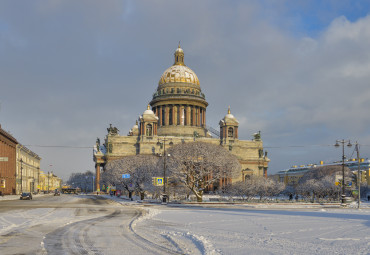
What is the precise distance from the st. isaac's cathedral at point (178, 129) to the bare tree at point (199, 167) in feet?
160

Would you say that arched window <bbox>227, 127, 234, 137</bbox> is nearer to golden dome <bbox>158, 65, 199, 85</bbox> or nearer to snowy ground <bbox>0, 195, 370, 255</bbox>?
golden dome <bbox>158, 65, 199, 85</bbox>

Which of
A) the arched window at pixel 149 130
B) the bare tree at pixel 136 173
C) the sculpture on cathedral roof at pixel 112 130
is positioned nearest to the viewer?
the bare tree at pixel 136 173

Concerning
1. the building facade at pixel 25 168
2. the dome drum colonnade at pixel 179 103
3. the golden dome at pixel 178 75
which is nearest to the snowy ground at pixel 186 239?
the building facade at pixel 25 168

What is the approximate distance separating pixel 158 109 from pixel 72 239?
375 feet

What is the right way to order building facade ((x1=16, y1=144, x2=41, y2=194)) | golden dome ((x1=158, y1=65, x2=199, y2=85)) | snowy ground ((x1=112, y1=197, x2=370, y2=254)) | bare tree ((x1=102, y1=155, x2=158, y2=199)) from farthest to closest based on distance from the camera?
golden dome ((x1=158, y1=65, x2=199, y2=85)) < building facade ((x1=16, y1=144, x2=41, y2=194)) < bare tree ((x1=102, y1=155, x2=158, y2=199)) < snowy ground ((x1=112, y1=197, x2=370, y2=254))

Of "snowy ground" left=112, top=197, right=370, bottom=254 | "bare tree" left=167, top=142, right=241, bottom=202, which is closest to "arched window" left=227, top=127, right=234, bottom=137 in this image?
"bare tree" left=167, top=142, right=241, bottom=202

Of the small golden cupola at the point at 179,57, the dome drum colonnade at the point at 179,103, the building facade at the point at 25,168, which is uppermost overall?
the small golden cupola at the point at 179,57

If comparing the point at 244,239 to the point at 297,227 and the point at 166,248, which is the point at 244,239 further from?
the point at 297,227

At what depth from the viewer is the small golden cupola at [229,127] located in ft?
387

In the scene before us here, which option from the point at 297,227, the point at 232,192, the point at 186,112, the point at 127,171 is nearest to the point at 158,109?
the point at 186,112

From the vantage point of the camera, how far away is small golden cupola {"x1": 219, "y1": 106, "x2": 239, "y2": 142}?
11781 centimetres

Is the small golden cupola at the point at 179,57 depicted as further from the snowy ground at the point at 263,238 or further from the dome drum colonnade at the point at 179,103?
the snowy ground at the point at 263,238

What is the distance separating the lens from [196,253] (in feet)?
41.0

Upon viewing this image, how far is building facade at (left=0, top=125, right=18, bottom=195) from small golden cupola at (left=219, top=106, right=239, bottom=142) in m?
57.3
